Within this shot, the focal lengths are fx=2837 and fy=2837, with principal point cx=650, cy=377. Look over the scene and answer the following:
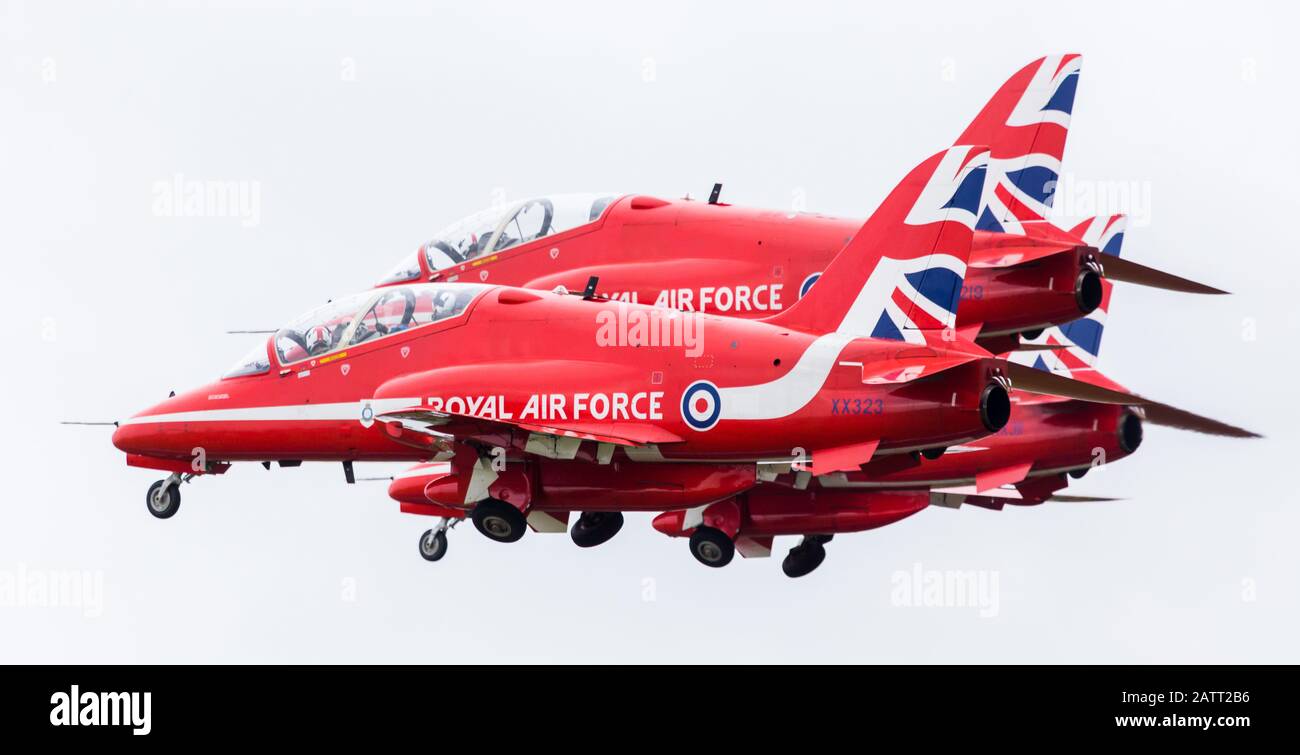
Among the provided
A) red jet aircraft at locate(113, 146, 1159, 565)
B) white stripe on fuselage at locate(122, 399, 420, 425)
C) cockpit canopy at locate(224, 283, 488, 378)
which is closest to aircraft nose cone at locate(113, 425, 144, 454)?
white stripe on fuselage at locate(122, 399, 420, 425)

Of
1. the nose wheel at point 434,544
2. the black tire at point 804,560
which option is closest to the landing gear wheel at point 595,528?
the nose wheel at point 434,544

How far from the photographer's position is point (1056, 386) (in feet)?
137

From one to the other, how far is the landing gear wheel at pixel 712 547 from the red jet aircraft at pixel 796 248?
425 centimetres

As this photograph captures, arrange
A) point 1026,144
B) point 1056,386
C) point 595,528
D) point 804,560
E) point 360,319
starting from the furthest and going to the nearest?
point 804,560
point 595,528
point 1026,144
point 360,319
point 1056,386

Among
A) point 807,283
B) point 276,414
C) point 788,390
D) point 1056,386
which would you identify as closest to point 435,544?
point 276,414

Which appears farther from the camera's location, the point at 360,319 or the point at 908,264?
the point at 360,319

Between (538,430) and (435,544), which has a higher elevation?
(538,430)

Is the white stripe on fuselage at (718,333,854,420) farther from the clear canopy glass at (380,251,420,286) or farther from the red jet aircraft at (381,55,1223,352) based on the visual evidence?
the clear canopy glass at (380,251,420,286)

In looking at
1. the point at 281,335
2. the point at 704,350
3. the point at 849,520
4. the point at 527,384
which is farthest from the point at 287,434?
the point at 849,520

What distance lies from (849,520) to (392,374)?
31.1 feet

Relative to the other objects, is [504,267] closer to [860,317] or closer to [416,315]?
[416,315]

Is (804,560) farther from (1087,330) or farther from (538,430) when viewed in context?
(538,430)

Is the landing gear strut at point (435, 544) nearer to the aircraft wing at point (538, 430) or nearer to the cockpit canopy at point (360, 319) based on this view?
the cockpit canopy at point (360, 319)

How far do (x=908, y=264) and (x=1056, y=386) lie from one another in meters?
2.82
